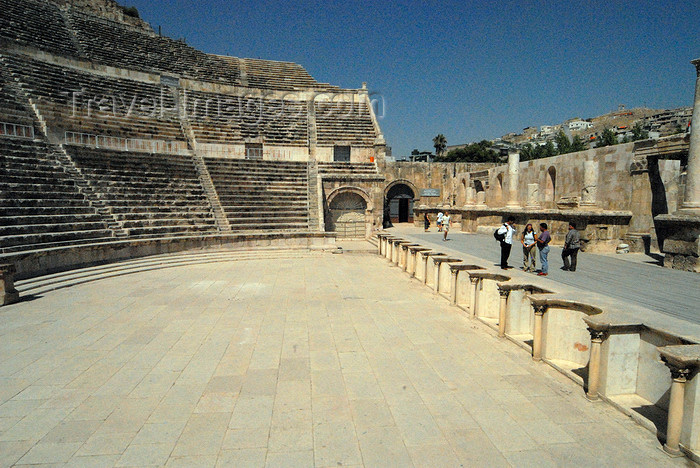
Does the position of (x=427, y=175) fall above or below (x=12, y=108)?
below

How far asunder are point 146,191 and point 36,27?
53.2ft

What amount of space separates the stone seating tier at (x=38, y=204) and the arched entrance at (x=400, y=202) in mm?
22545

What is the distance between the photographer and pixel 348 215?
24.0 meters

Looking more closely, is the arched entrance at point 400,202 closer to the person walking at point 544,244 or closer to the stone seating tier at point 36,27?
the stone seating tier at point 36,27

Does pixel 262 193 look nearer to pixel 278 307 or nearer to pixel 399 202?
pixel 278 307

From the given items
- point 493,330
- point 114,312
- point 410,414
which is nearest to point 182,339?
point 114,312

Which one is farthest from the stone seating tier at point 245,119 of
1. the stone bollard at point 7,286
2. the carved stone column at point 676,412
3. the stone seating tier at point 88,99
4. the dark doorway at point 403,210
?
the carved stone column at point 676,412

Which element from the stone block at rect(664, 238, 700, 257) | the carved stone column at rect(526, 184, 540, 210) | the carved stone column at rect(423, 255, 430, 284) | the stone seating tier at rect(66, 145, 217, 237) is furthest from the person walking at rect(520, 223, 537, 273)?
the stone seating tier at rect(66, 145, 217, 237)

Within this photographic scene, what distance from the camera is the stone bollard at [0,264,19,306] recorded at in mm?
8156

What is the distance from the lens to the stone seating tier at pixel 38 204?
11273 millimetres

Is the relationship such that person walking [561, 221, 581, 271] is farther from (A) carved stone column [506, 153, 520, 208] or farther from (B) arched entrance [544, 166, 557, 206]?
(B) arched entrance [544, 166, 557, 206]

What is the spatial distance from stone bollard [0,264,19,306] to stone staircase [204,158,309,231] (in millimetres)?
8805

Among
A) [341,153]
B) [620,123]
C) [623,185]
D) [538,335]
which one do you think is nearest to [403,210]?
[341,153]

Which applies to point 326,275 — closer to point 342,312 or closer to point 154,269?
point 342,312
